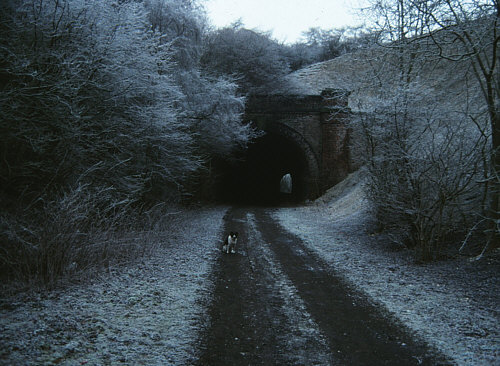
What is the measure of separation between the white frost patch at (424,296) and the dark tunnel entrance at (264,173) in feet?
39.9

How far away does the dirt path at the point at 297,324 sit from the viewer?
3.43 m

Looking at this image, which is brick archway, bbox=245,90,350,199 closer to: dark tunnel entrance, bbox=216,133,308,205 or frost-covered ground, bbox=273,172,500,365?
dark tunnel entrance, bbox=216,133,308,205

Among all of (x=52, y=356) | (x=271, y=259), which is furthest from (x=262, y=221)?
(x=52, y=356)

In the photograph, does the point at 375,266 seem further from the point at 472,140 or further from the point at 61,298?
the point at 61,298

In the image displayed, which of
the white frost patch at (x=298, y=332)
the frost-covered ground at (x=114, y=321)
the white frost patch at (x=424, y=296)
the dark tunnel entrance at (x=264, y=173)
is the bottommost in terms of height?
the white frost patch at (x=424, y=296)

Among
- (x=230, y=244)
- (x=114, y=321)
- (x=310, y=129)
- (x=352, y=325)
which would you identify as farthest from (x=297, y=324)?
(x=310, y=129)

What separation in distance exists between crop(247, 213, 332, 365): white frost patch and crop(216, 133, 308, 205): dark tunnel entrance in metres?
14.6

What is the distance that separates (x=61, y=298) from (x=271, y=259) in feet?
13.3

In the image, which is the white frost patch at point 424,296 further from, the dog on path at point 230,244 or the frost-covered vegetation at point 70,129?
the frost-covered vegetation at point 70,129

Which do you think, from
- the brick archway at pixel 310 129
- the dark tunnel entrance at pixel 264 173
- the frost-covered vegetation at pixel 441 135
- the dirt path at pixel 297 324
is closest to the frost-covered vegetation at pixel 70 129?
the dirt path at pixel 297 324

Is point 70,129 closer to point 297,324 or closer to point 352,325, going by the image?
point 297,324

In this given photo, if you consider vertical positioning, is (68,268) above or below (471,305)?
above

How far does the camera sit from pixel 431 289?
557 cm

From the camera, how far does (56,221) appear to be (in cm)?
525
